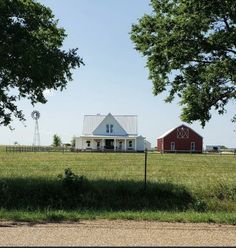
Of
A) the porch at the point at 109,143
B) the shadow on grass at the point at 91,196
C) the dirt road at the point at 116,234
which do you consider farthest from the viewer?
the porch at the point at 109,143

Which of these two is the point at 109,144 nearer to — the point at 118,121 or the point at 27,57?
the point at 118,121

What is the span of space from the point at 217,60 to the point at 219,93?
1.29 metres

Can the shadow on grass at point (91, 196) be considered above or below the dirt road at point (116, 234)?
above

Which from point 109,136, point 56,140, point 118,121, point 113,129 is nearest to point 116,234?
point 109,136

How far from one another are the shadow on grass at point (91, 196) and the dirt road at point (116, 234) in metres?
3.73

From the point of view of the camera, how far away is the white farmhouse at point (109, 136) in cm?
9062

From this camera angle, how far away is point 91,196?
16.5m

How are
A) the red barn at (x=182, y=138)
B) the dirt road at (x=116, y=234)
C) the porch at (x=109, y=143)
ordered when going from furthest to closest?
the red barn at (x=182, y=138) → the porch at (x=109, y=143) → the dirt road at (x=116, y=234)

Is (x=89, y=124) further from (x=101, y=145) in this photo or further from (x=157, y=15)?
(x=157, y=15)

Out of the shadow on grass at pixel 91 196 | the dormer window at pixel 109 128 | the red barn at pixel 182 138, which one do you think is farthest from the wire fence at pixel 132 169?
the red barn at pixel 182 138

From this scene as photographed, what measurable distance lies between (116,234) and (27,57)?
28.0ft

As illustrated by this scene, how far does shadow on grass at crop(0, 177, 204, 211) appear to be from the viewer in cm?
1575

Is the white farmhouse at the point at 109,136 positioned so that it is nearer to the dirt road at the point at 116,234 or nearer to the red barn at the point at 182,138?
the red barn at the point at 182,138

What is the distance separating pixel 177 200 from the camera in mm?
16969
